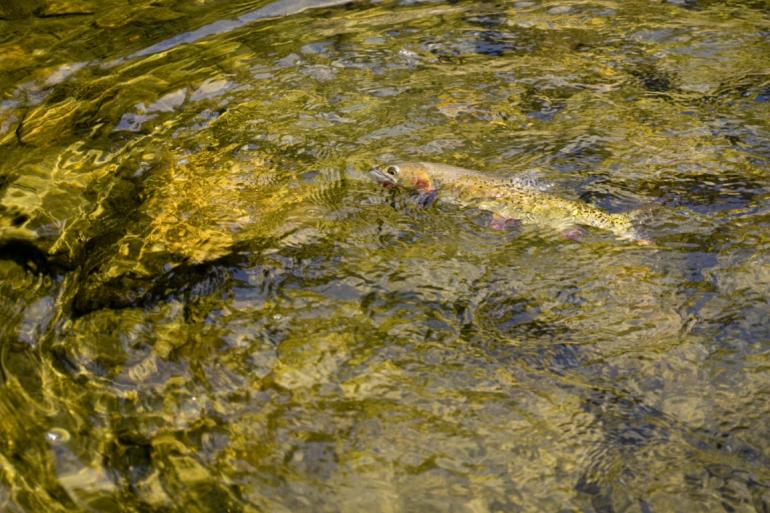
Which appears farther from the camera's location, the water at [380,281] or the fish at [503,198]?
the fish at [503,198]

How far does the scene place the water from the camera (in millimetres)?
3447

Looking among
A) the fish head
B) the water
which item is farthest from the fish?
the water

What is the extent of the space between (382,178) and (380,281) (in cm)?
114

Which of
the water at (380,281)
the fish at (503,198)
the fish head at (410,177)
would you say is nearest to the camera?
the water at (380,281)

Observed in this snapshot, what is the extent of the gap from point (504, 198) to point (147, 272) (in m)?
2.51

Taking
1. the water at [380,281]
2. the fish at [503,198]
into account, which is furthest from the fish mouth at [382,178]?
the water at [380,281]

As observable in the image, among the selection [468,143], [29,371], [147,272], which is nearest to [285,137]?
[468,143]

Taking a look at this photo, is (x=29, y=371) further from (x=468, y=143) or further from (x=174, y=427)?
(x=468, y=143)

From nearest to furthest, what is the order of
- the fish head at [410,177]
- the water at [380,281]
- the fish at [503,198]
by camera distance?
the water at [380,281]
the fish at [503,198]
the fish head at [410,177]

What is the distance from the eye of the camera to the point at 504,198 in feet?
17.1

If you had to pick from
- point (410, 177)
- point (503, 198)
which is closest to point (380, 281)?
point (410, 177)

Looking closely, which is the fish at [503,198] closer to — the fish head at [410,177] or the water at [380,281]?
the fish head at [410,177]

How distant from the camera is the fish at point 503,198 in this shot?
4965 mm

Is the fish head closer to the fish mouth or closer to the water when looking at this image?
the fish mouth
